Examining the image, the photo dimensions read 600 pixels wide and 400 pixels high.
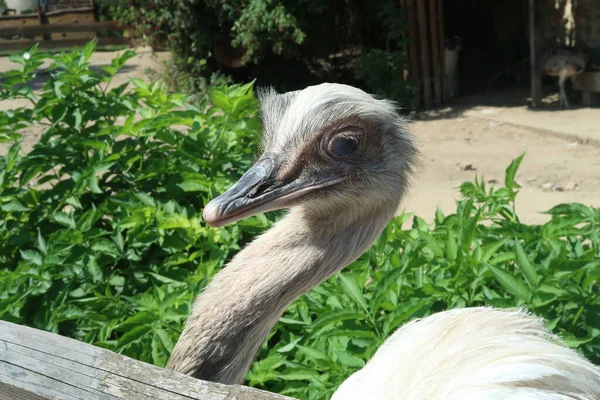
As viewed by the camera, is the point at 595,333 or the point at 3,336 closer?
the point at 3,336

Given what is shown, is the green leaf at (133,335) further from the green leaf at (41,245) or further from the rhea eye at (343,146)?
the rhea eye at (343,146)

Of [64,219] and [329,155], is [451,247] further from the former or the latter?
[64,219]

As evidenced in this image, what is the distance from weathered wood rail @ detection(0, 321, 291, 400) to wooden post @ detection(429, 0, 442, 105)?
9.99m

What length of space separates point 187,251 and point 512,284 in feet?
4.50

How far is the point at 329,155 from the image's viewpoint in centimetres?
230

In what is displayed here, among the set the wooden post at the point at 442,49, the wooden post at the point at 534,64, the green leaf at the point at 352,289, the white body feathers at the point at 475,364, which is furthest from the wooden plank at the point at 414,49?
the white body feathers at the point at 475,364

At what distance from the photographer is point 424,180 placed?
23.9ft

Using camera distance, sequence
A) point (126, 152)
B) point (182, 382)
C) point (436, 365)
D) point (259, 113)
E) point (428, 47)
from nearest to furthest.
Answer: point (182, 382)
point (436, 365)
point (259, 113)
point (126, 152)
point (428, 47)

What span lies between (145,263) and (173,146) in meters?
0.71

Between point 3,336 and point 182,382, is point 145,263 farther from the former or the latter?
point 182,382

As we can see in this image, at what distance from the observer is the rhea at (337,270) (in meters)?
1.83

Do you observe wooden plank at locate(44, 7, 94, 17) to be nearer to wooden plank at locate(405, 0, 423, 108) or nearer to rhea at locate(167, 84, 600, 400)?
wooden plank at locate(405, 0, 423, 108)

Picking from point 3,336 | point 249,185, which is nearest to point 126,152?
point 249,185

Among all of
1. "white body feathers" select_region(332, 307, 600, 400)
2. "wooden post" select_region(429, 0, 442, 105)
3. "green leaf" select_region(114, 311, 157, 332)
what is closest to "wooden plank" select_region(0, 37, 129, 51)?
"wooden post" select_region(429, 0, 442, 105)
